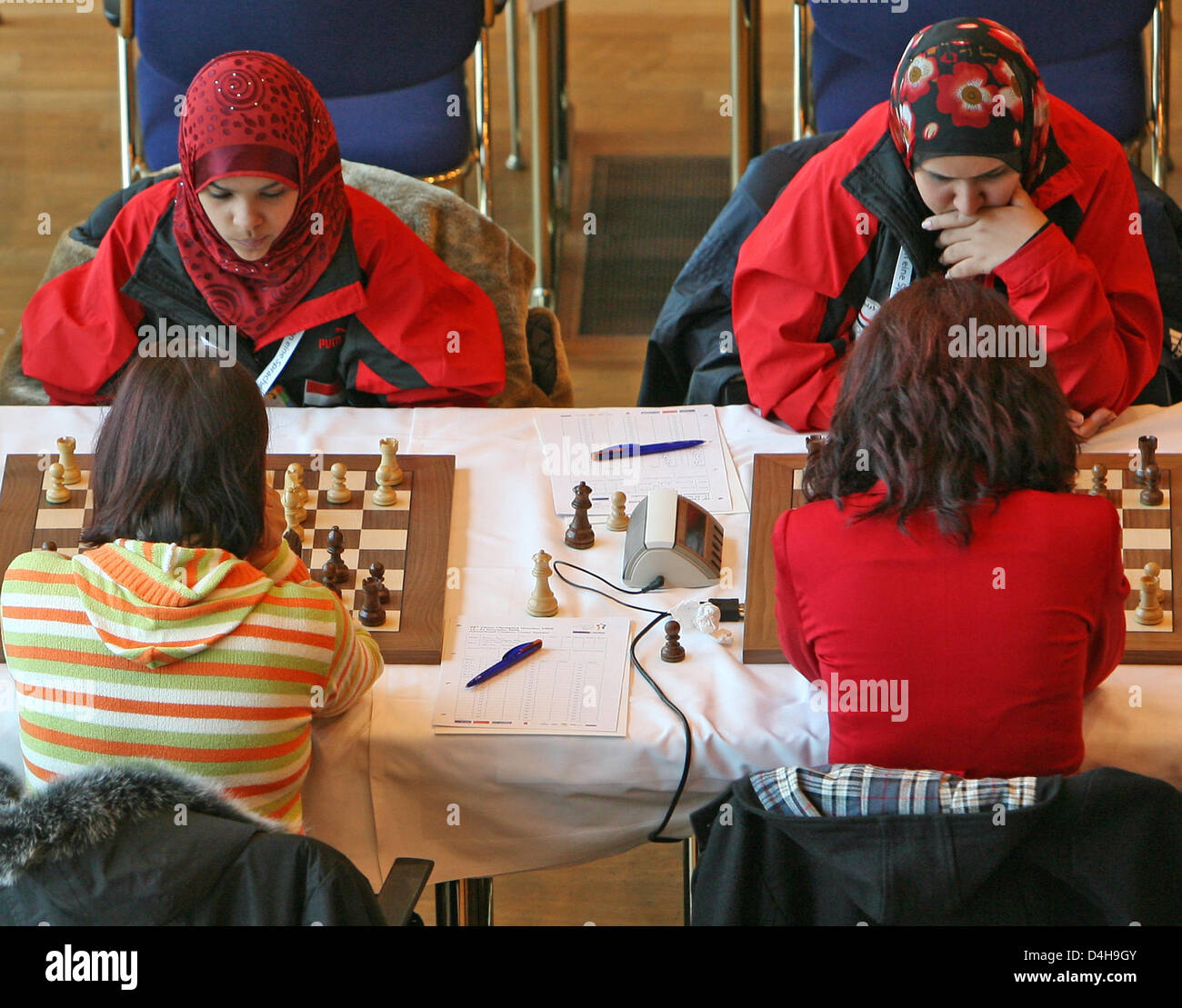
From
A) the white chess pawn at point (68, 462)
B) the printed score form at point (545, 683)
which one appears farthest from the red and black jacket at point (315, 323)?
the printed score form at point (545, 683)

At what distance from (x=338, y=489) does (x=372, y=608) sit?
0.26 meters

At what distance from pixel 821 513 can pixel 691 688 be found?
0.29m

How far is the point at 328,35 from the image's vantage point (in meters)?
3.16

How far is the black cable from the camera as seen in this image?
1817 mm

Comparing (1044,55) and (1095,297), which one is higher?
(1044,55)

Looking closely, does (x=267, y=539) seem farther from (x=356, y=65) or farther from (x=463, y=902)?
(x=356, y=65)

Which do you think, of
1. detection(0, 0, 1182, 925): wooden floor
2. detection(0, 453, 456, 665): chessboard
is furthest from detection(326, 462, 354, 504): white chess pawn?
detection(0, 0, 1182, 925): wooden floor

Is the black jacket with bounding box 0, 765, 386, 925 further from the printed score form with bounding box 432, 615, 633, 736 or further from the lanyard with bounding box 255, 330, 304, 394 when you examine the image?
the lanyard with bounding box 255, 330, 304, 394

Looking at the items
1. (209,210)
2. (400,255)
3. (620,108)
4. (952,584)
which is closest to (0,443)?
(209,210)

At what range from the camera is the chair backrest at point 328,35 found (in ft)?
10.2

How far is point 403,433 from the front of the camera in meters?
2.37

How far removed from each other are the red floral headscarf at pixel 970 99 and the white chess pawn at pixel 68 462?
1.35 m

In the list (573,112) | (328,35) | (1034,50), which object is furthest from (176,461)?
(573,112)

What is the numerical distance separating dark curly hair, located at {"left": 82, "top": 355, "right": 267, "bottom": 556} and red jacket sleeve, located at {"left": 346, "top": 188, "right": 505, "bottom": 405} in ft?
2.83
